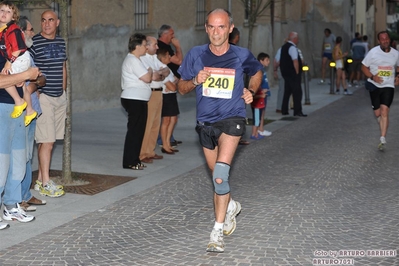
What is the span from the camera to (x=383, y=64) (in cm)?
1345

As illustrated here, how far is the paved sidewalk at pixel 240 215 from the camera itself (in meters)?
6.95

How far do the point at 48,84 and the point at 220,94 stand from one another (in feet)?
8.95

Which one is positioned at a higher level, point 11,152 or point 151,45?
point 151,45

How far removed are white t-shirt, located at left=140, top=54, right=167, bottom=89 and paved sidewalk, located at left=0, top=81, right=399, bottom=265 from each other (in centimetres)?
110

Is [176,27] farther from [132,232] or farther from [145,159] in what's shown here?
[132,232]

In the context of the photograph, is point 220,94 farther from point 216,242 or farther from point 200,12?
point 200,12

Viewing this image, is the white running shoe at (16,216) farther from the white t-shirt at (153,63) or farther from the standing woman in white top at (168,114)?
the standing woman in white top at (168,114)

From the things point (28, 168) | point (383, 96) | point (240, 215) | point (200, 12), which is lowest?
point (240, 215)

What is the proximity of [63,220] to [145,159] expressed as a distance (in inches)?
152

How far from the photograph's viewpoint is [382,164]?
1210cm

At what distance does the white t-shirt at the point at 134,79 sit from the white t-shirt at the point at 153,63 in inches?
15.7

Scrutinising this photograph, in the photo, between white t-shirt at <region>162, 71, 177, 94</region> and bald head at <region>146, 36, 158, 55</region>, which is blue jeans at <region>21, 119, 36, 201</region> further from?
white t-shirt at <region>162, 71, 177, 94</region>

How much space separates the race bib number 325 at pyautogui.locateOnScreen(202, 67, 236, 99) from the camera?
7.21 m

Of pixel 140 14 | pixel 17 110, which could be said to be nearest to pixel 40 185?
pixel 17 110
